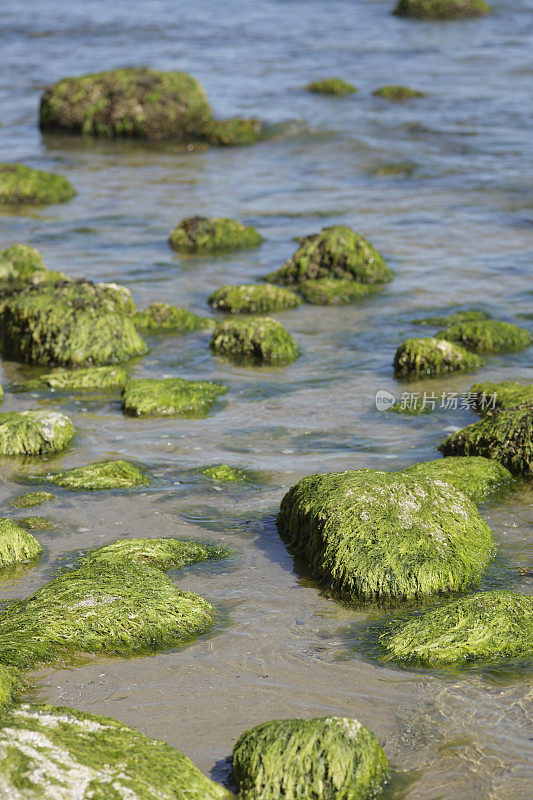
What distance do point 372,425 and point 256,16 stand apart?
30966 millimetres

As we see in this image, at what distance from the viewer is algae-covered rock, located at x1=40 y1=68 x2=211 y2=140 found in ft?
72.0

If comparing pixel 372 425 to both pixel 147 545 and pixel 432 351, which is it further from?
pixel 147 545

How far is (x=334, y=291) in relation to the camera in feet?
42.5

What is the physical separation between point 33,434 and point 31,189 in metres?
9.96

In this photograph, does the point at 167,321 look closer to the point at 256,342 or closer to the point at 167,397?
the point at 256,342

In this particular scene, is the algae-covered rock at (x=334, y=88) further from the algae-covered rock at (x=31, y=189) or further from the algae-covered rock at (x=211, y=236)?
the algae-covered rock at (x=211, y=236)

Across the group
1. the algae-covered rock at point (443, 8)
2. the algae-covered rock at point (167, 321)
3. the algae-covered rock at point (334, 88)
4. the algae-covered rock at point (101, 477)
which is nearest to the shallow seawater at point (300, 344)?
the algae-covered rock at point (101, 477)

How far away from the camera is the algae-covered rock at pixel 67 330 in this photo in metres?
10.9

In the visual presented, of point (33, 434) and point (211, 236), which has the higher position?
point (211, 236)

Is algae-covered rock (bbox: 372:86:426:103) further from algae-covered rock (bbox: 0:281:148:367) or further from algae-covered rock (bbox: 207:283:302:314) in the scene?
algae-covered rock (bbox: 0:281:148:367)

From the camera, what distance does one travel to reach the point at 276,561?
264 inches

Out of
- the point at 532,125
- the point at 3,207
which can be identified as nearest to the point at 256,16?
the point at 532,125

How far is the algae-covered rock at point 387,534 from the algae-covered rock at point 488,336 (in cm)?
441

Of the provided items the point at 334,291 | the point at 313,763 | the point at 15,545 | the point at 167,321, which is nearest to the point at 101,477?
the point at 15,545
